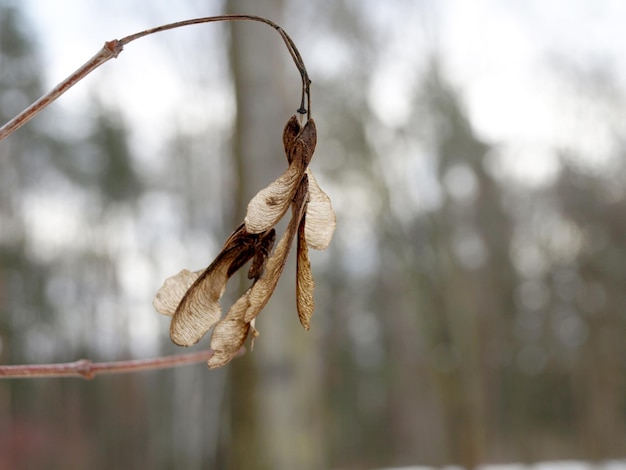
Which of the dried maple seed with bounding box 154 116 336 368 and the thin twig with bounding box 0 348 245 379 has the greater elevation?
the dried maple seed with bounding box 154 116 336 368

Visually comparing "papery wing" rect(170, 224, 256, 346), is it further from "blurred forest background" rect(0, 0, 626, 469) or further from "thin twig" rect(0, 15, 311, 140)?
"blurred forest background" rect(0, 0, 626, 469)

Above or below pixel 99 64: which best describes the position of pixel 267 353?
below

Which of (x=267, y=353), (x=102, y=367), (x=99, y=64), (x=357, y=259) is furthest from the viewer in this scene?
(x=357, y=259)

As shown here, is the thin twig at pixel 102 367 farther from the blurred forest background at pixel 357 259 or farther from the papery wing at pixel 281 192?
the blurred forest background at pixel 357 259

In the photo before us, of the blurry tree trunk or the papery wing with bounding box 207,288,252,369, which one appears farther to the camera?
the blurry tree trunk

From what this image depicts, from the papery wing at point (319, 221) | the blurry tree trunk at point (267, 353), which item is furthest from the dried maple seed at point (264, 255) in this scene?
the blurry tree trunk at point (267, 353)

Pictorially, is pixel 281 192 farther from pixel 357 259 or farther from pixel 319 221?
pixel 357 259

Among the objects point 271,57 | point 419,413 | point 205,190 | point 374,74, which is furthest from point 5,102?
point 419,413

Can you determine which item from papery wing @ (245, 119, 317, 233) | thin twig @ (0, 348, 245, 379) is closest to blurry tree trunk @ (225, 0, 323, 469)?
thin twig @ (0, 348, 245, 379)

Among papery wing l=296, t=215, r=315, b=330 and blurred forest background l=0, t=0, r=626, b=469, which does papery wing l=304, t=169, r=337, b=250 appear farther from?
blurred forest background l=0, t=0, r=626, b=469

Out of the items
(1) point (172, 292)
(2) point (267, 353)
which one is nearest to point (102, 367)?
(1) point (172, 292)

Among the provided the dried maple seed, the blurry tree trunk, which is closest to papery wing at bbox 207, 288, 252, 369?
the dried maple seed
